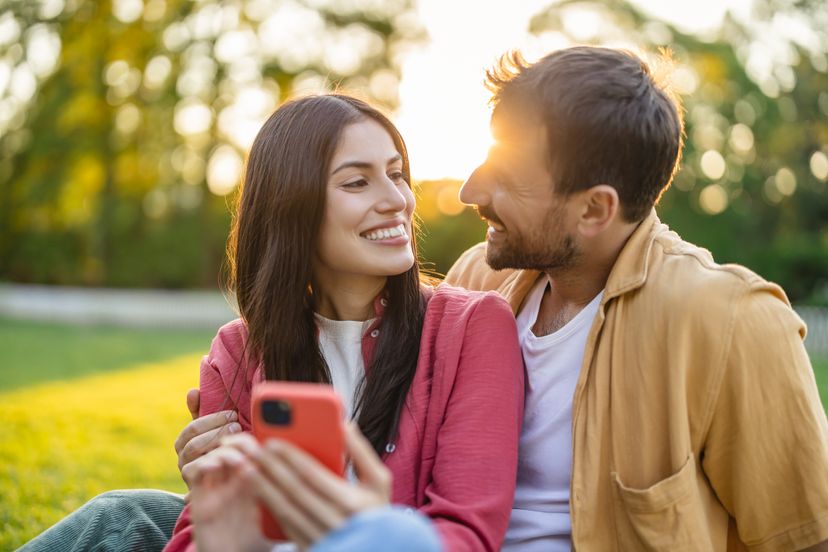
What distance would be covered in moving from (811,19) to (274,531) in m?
22.8

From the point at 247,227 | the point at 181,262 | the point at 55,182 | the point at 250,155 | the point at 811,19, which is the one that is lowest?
the point at 181,262

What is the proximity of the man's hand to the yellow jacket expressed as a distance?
1.07 metres

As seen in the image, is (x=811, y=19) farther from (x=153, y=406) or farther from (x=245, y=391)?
(x=245, y=391)

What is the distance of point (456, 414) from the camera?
2.31 metres

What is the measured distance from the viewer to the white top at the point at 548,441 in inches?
95.0

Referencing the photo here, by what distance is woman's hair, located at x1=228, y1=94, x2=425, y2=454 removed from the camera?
101 inches

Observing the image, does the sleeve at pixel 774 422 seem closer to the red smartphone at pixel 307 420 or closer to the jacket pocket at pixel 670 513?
the jacket pocket at pixel 670 513

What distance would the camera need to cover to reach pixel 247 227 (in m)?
2.79

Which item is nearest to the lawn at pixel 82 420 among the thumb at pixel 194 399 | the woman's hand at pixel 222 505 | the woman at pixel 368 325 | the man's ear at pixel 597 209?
the thumb at pixel 194 399

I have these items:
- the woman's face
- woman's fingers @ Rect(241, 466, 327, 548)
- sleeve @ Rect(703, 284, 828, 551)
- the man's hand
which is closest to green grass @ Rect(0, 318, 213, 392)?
the man's hand

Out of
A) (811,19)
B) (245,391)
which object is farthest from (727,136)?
(245,391)

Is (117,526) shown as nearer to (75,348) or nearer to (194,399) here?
(194,399)

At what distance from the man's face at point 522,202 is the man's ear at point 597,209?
0.05 m

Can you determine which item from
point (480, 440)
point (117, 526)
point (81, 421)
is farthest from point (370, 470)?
point (81, 421)
